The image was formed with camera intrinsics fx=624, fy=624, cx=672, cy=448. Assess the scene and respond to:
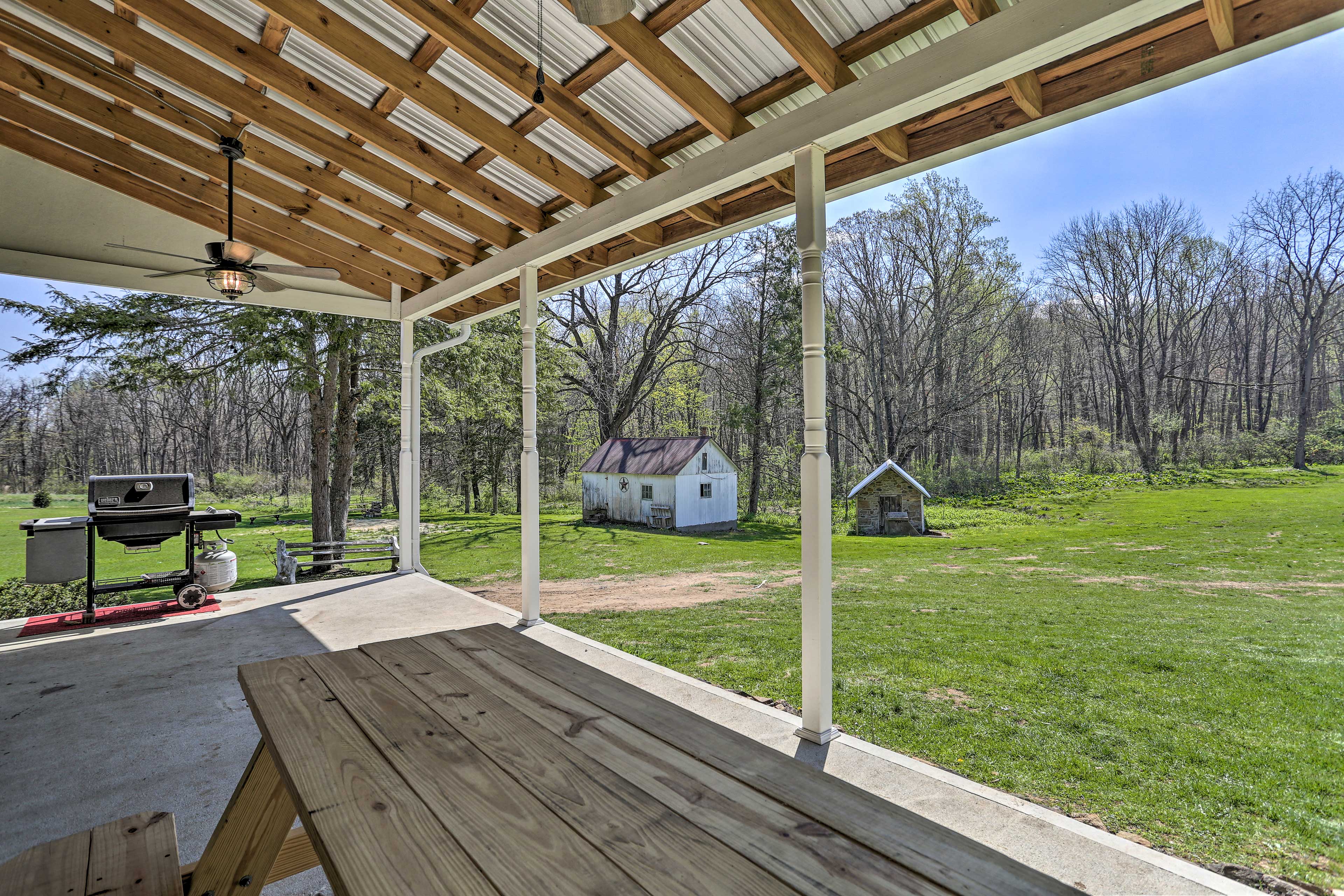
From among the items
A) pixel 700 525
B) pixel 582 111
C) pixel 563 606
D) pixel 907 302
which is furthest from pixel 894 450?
pixel 582 111

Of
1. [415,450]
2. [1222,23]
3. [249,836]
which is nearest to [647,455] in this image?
[415,450]

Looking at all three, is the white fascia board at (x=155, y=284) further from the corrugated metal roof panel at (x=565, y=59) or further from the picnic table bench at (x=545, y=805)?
the picnic table bench at (x=545, y=805)

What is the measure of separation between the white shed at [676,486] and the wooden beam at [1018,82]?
8.86 meters

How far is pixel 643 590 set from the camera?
299 inches

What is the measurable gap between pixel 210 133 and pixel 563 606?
510 centimetres

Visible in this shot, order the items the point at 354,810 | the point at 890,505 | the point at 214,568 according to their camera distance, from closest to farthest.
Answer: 1. the point at 354,810
2. the point at 214,568
3. the point at 890,505

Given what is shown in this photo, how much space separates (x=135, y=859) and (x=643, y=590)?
6.53 m

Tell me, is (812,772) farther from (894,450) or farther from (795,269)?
(795,269)

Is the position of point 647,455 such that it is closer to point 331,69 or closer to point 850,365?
point 850,365

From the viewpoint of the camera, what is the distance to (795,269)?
1159cm

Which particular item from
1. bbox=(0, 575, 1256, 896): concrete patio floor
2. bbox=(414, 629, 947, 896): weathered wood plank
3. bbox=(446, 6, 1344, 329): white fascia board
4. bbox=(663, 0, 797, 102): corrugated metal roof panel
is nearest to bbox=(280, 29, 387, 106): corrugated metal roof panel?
bbox=(663, 0, 797, 102): corrugated metal roof panel

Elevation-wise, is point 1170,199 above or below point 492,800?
above

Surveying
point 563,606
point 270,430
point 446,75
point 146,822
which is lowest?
point 563,606

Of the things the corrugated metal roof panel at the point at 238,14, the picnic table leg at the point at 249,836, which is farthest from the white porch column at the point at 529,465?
the picnic table leg at the point at 249,836
